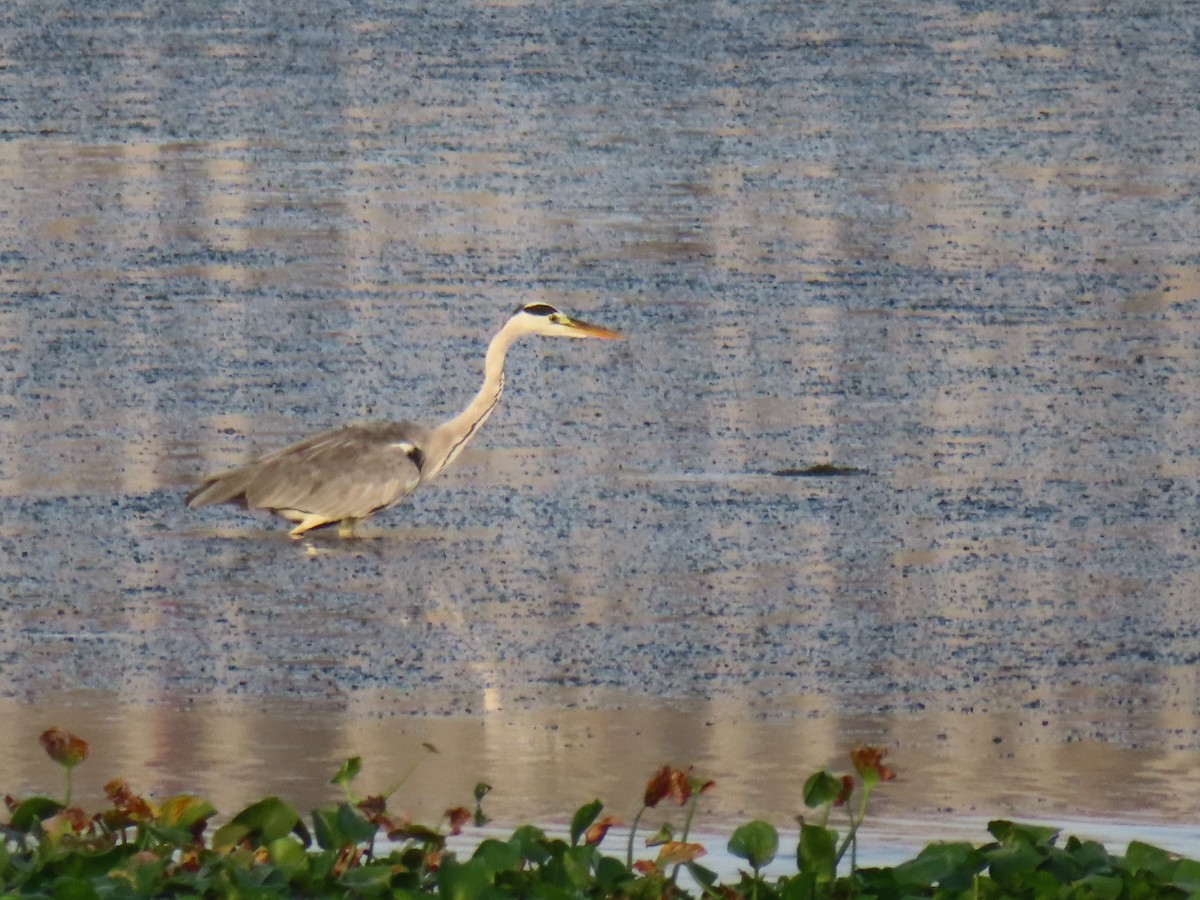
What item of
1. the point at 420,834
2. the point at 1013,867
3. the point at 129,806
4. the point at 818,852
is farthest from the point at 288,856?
the point at 1013,867

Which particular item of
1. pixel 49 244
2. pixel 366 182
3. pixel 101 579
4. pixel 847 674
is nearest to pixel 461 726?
pixel 847 674

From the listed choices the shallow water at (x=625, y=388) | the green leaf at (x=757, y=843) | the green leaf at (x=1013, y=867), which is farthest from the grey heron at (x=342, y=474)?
the green leaf at (x=1013, y=867)

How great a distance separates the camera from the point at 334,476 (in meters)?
8.83

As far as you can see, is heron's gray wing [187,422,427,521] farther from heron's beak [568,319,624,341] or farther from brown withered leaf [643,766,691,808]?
brown withered leaf [643,766,691,808]

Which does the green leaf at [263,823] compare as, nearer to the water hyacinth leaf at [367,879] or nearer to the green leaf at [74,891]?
the water hyacinth leaf at [367,879]

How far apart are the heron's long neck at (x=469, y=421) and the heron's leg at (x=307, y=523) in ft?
1.44

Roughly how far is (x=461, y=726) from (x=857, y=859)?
A: 1490 millimetres

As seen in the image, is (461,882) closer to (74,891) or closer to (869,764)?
(74,891)

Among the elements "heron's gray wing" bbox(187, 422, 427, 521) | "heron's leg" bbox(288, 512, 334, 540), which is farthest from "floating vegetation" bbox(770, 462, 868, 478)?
"heron's leg" bbox(288, 512, 334, 540)

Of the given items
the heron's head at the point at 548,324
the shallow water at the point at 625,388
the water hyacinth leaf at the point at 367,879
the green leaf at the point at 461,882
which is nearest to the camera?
the green leaf at the point at 461,882

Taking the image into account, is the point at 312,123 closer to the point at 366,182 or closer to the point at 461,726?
the point at 366,182

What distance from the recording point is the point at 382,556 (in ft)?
27.8

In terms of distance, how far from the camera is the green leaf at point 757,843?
4.39 metres

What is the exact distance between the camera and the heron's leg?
878 centimetres
